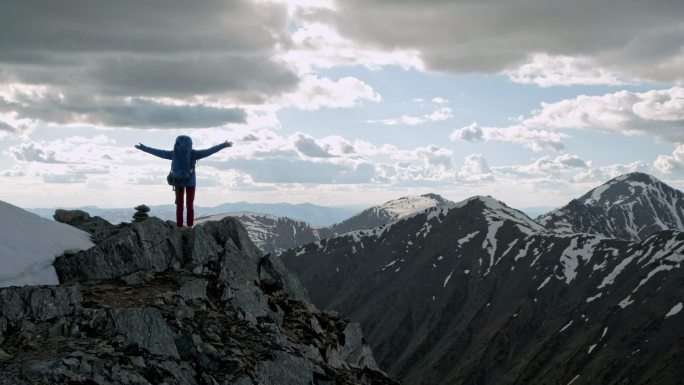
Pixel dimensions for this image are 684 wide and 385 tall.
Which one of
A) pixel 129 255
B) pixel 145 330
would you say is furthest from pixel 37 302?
pixel 129 255

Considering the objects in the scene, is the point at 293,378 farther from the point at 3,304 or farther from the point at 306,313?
the point at 3,304

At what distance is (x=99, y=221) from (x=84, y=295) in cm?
1528

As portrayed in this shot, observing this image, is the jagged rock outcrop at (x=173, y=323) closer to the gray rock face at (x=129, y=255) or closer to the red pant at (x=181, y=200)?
the gray rock face at (x=129, y=255)

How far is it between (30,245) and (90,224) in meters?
9.07

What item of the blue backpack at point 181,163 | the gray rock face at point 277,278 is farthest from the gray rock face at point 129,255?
the gray rock face at point 277,278

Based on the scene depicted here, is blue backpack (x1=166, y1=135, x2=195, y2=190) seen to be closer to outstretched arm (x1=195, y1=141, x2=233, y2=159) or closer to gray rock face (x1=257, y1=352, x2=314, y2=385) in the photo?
outstretched arm (x1=195, y1=141, x2=233, y2=159)

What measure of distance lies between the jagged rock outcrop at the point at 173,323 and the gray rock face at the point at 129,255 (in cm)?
6

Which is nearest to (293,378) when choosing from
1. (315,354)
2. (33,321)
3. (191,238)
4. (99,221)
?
(315,354)

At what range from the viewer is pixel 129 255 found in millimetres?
34719

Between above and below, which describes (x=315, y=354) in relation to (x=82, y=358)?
below

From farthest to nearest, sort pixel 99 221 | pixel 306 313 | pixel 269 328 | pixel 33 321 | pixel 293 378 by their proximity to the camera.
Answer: pixel 99 221 < pixel 306 313 < pixel 269 328 < pixel 293 378 < pixel 33 321

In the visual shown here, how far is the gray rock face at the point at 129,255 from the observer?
32406 mm

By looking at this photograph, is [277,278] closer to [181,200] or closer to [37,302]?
[181,200]

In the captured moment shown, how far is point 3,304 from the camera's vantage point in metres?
24.5
